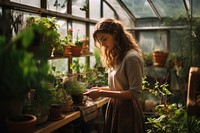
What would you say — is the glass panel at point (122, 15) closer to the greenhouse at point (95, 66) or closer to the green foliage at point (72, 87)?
the greenhouse at point (95, 66)

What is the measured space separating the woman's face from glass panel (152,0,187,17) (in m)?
2.53

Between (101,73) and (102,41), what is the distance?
154 cm

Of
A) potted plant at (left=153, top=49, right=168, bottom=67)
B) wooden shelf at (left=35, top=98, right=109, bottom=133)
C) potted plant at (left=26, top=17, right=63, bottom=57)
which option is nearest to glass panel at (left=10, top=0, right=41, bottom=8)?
potted plant at (left=26, top=17, right=63, bottom=57)

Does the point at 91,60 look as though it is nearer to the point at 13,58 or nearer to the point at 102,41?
the point at 102,41

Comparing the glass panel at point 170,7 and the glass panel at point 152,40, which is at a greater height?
the glass panel at point 170,7

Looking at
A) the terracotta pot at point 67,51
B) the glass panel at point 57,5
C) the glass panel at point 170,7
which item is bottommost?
the terracotta pot at point 67,51

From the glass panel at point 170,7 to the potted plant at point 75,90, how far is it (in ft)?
8.22

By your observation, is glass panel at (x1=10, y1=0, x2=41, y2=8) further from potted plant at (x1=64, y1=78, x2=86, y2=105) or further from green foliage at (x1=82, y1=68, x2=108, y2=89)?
green foliage at (x1=82, y1=68, x2=108, y2=89)

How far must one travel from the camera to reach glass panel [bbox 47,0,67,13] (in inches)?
124

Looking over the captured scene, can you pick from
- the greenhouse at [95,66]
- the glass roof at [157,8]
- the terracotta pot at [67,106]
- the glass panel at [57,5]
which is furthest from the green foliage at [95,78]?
the glass roof at [157,8]

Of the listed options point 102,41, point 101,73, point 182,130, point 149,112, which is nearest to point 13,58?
point 102,41

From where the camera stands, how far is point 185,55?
14.7 ft

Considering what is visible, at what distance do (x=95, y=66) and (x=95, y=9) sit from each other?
0.95m

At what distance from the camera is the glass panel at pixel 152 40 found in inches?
193
